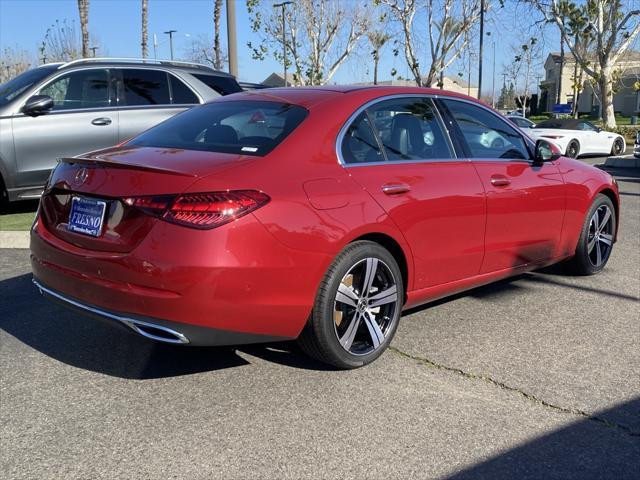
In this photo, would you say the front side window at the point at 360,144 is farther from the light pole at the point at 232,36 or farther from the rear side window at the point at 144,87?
the light pole at the point at 232,36

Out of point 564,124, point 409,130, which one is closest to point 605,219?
point 409,130

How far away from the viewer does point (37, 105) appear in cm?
752

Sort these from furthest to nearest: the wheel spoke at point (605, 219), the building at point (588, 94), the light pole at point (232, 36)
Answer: the building at point (588, 94) < the light pole at point (232, 36) < the wheel spoke at point (605, 219)

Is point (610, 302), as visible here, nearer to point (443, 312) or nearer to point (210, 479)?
point (443, 312)

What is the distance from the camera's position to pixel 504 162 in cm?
481

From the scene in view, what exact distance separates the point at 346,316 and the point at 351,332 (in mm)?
95

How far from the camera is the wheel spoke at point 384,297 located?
3836 millimetres

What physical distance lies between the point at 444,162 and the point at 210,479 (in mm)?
2561

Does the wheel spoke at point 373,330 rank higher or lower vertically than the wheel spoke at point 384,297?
lower

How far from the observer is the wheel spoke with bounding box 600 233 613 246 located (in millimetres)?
5982

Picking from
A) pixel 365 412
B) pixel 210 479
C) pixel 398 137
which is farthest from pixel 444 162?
pixel 210 479

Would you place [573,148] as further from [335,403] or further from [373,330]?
[335,403]

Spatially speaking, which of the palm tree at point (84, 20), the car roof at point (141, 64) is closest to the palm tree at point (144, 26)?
the palm tree at point (84, 20)

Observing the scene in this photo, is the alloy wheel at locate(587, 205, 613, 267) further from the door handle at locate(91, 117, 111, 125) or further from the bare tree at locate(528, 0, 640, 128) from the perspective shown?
the bare tree at locate(528, 0, 640, 128)
